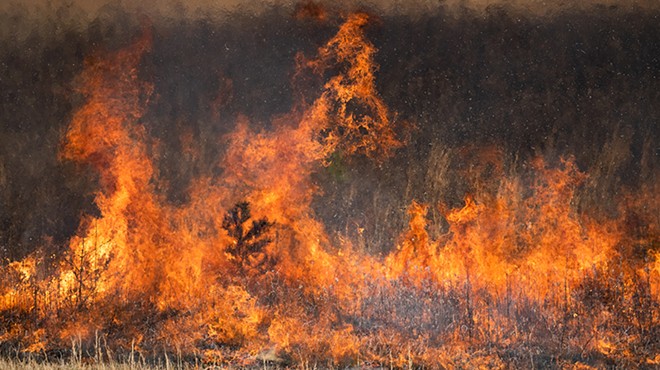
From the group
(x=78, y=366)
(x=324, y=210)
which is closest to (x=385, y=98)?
(x=324, y=210)

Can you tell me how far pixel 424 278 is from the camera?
34.9 feet

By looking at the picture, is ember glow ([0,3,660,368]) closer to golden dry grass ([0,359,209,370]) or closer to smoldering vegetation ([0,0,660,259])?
smoldering vegetation ([0,0,660,259])

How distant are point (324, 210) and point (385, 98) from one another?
1.98 m

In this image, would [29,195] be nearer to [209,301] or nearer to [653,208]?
[209,301]

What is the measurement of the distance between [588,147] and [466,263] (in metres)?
2.58

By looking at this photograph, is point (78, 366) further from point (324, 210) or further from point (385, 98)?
point (385, 98)

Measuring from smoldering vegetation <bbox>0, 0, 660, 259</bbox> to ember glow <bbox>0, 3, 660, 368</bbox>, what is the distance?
44mm

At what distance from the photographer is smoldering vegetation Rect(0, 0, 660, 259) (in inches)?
439

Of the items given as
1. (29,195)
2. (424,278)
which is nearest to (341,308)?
(424,278)

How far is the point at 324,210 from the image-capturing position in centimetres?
1153

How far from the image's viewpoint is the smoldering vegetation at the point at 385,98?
1116cm

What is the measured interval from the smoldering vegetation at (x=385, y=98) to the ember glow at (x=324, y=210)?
0.04 meters

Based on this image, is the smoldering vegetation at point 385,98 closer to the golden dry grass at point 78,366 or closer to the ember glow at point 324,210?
the ember glow at point 324,210

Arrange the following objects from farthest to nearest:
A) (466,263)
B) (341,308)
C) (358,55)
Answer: (358,55) < (466,263) < (341,308)
